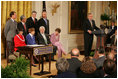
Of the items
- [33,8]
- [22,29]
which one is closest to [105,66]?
[22,29]

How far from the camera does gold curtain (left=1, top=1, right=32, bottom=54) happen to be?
881 centimetres

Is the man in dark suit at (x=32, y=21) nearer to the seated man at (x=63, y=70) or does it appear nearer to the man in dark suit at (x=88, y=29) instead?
the man in dark suit at (x=88, y=29)

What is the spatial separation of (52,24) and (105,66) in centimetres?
687

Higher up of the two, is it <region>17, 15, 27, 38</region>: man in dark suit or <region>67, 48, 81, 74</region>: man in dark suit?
<region>17, 15, 27, 38</region>: man in dark suit

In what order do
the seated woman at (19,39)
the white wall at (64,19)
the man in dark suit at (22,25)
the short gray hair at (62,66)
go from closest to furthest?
the short gray hair at (62,66), the seated woman at (19,39), the man in dark suit at (22,25), the white wall at (64,19)

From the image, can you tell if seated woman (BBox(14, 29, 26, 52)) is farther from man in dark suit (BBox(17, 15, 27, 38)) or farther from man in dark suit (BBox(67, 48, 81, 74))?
man in dark suit (BBox(67, 48, 81, 74))

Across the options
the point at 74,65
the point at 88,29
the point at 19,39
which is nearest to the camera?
the point at 74,65

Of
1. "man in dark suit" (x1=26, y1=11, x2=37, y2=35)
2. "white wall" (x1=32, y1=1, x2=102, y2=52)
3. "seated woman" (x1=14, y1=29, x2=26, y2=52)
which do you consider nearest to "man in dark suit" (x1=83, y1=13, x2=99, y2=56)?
"white wall" (x1=32, y1=1, x2=102, y2=52)

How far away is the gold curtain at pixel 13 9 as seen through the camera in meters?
8.81

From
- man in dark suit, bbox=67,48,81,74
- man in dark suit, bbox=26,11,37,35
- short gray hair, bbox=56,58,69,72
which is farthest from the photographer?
man in dark suit, bbox=26,11,37,35

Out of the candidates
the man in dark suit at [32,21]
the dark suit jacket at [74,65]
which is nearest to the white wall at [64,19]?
the man in dark suit at [32,21]

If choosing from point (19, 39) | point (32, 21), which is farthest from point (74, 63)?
point (32, 21)

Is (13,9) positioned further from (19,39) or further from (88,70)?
(88,70)

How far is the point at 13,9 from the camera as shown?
9070 mm
